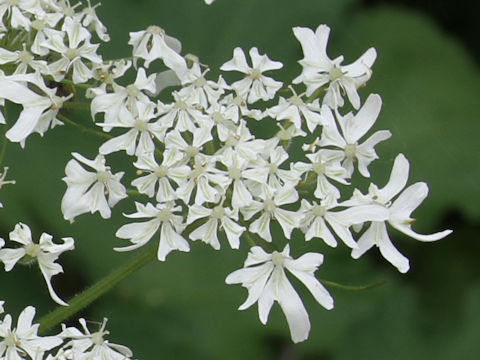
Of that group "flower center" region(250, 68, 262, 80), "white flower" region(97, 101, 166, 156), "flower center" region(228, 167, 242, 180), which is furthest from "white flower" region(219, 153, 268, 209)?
"flower center" region(250, 68, 262, 80)

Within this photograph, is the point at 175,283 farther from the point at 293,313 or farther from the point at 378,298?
the point at 293,313

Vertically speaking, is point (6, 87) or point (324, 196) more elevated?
point (324, 196)

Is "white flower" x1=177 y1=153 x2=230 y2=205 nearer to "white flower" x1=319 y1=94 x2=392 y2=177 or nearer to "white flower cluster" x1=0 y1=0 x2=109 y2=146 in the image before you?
"white flower" x1=319 y1=94 x2=392 y2=177

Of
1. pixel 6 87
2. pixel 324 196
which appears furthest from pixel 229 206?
pixel 6 87

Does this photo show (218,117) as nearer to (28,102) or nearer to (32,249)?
(28,102)

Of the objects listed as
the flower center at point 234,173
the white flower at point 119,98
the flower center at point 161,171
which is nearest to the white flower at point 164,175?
the flower center at point 161,171

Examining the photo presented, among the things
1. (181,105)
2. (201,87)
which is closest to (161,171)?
(181,105)
